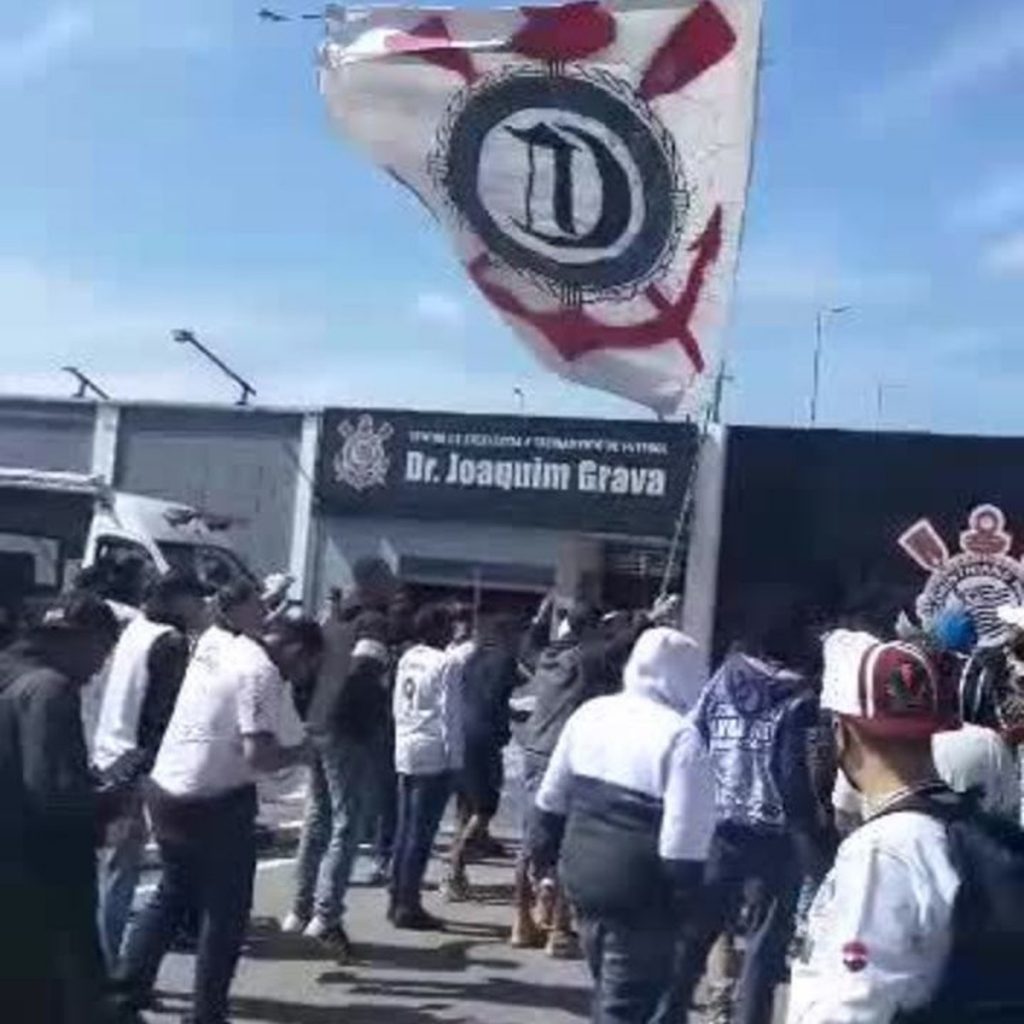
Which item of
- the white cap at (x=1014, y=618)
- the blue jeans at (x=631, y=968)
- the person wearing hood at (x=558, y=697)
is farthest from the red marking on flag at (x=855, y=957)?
the person wearing hood at (x=558, y=697)

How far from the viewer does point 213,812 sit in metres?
7.69

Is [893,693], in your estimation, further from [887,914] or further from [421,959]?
[421,959]

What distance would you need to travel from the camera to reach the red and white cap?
3.72m

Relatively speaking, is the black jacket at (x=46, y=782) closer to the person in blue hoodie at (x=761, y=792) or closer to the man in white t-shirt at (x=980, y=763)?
the man in white t-shirt at (x=980, y=763)

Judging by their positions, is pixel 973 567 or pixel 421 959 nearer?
pixel 973 567

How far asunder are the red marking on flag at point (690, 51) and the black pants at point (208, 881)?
3.36m

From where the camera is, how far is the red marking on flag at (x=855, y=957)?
11.2 ft

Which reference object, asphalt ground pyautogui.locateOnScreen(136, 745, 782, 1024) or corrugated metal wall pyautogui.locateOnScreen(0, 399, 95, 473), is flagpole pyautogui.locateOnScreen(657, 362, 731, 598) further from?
corrugated metal wall pyautogui.locateOnScreen(0, 399, 95, 473)

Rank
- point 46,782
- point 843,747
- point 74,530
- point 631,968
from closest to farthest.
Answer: point 843,747 < point 46,782 < point 631,968 < point 74,530

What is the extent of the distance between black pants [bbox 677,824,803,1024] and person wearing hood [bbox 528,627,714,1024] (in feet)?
3.61

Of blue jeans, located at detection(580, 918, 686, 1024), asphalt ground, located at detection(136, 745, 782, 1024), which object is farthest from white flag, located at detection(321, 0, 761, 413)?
asphalt ground, located at detection(136, 745, 782, 1024)

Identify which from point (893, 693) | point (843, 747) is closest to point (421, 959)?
point (843, 747)

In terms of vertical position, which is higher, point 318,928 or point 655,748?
point 655,748

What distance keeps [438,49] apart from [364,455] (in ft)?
69.5
